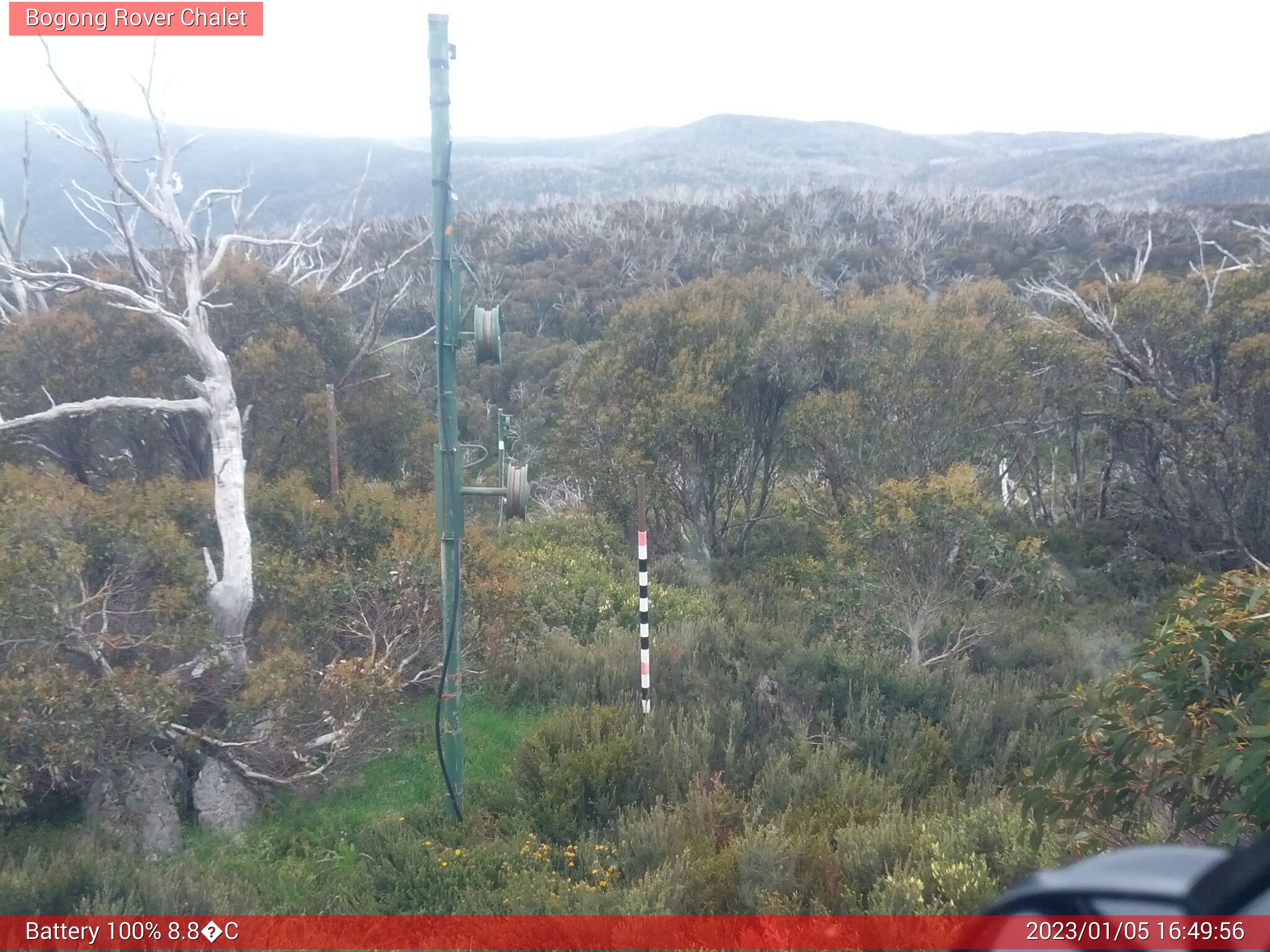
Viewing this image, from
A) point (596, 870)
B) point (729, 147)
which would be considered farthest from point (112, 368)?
point (729, 147)

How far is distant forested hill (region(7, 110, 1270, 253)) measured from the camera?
1540 inches

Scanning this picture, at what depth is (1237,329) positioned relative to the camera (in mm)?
11367

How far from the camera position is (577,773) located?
217 inches

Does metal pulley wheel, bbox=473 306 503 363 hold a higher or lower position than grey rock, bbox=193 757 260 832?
higher

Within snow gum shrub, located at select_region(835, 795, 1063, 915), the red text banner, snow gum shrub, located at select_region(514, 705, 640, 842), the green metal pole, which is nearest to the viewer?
the red text banner

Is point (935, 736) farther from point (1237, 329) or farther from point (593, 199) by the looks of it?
point (593, 199)

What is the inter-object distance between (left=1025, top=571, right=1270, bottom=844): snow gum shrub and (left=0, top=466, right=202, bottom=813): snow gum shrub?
5.11 m

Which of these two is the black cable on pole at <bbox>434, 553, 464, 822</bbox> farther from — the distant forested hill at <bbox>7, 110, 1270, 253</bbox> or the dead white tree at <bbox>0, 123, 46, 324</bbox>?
the distant forested hill at <bbox>7, 110, 1270, 253</bbox>

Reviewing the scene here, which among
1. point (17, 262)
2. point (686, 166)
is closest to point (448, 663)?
point (17, 262)

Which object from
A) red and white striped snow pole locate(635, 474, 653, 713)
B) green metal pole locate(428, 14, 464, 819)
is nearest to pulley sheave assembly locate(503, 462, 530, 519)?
green metal pole locate(428, 14, 464, 819)

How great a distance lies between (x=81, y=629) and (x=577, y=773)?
130 inches

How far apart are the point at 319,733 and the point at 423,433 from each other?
645cm

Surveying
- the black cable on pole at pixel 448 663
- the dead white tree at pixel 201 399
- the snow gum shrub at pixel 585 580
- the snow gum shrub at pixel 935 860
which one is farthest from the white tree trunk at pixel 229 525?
the snow gum shrub at pixel 935 860

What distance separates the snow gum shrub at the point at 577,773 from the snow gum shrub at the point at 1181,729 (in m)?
2.65
